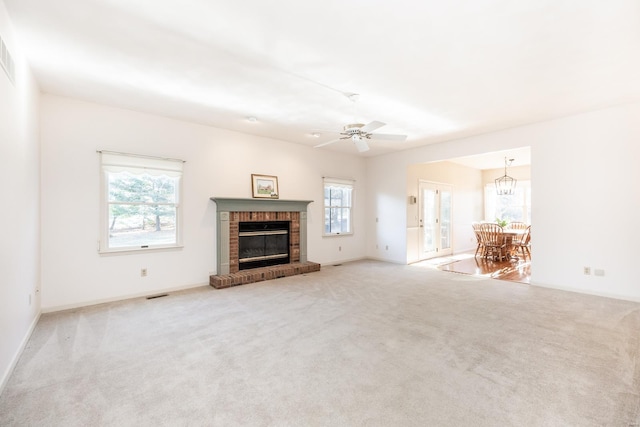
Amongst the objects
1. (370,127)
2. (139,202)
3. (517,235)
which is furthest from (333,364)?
(517,235)

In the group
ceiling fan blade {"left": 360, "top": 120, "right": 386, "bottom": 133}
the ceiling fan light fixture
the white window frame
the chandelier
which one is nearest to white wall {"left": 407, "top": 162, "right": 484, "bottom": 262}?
the chandelier

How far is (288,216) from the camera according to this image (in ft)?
20.1

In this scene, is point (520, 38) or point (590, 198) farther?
point (590, 198)

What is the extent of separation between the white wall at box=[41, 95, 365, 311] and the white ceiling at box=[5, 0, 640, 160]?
1.26 feet

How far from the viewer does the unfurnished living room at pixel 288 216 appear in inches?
84.0

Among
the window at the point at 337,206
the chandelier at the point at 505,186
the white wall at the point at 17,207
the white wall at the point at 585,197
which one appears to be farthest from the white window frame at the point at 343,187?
the white wall at the point at 17,207

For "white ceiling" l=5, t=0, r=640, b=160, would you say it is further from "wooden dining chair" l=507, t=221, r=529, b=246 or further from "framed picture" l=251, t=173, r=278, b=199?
"wooden dining chair" l=507, t=221, r=529, b=246

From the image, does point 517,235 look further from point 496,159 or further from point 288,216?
point 288,216

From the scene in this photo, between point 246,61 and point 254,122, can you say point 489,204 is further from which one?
point 246,61

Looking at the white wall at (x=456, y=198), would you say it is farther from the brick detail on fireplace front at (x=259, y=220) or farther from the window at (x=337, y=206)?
the brick detail on fireplace front at (x=259, y=220)

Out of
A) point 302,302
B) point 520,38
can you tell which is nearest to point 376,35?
point 520,38

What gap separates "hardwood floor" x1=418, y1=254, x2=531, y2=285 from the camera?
5718mm

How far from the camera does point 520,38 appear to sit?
2561 mm

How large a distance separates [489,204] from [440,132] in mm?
5662
